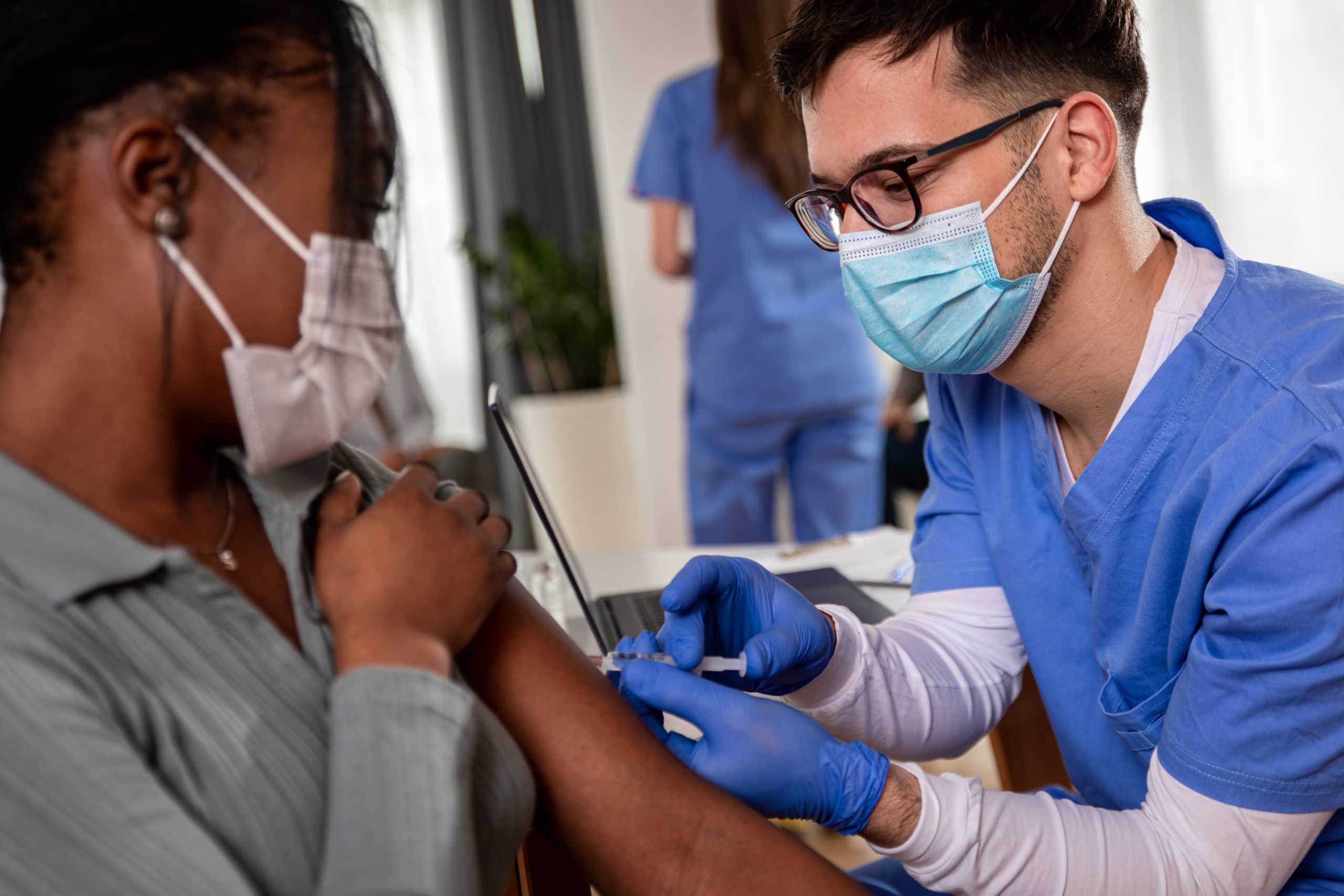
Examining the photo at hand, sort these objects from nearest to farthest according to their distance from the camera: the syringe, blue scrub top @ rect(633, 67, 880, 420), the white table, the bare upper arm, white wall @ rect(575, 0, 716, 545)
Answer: the syringe, the white table, blue scrub top @ rect(633, 67, 880, 420), the bare upper arm, white wall @ rect(575, 0, 716, 545)

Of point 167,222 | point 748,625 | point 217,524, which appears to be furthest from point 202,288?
point 748,625

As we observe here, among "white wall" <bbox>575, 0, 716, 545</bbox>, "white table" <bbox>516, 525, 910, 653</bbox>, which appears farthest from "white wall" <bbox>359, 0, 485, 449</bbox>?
"white table" <bbox>516, 525, 910, 653</bbox>

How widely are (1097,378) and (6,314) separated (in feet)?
3.15

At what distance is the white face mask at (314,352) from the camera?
0.73m

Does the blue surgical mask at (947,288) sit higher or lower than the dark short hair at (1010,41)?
lower

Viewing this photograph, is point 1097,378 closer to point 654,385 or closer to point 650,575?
point 650,575

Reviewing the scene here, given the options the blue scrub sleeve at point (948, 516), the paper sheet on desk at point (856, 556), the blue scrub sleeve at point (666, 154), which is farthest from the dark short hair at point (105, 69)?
the blue scrub sleeve at point (666, 154)

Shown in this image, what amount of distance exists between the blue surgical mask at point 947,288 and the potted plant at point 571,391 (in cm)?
260

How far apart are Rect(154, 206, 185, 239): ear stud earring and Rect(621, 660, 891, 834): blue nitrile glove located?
512 millimetres

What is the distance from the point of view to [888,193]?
113cm

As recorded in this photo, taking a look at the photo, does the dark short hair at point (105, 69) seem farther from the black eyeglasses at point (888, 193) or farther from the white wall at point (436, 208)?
the white wall at point (436, 208)

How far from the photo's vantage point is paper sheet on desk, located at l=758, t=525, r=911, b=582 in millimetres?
1695

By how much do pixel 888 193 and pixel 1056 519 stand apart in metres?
0.39

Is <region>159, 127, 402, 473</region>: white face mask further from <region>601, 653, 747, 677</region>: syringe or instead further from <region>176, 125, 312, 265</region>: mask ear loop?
<region>601, 653, 747, 677</region>: syringe
